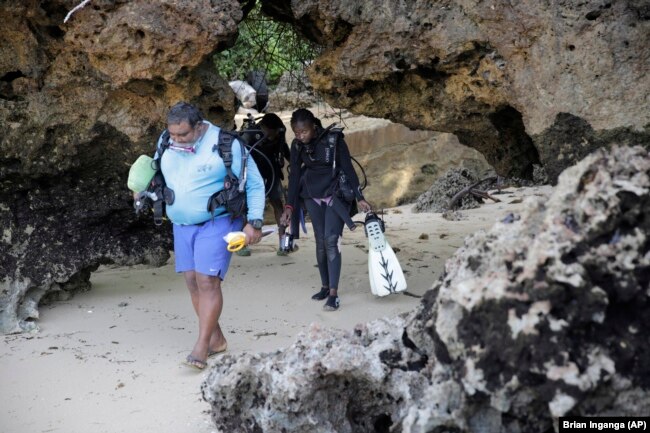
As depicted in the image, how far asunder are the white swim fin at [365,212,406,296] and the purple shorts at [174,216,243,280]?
5.16 feet

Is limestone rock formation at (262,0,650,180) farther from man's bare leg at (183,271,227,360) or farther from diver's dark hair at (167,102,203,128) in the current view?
man's bare leg at (183,271,227,360)

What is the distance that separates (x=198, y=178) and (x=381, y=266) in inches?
78.4

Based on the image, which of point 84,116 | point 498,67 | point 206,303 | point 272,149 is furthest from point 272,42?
point 206,303

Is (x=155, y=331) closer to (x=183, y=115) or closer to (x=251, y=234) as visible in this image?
(x=251, y=234)

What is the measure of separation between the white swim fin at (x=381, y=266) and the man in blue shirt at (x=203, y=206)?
1540 millimetres

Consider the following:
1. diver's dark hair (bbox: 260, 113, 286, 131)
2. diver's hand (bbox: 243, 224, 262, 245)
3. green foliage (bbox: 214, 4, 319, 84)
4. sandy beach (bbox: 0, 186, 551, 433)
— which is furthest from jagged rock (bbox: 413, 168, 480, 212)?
diver's hand (bbox: 243, 224, 262, 245)

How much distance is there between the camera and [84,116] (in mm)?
6297

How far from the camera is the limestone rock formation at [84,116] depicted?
5680mm

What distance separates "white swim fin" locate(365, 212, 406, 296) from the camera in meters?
6.46

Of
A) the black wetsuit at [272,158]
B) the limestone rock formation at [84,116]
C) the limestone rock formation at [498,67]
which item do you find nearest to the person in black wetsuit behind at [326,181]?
the limestone rock formation at [498,67]

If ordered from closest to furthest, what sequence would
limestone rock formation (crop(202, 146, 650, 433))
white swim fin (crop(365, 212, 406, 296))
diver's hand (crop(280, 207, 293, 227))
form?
limestone rock formation (crop(202, 146, 650, 433)) → white swim fin (crop(365, 212, 406, 296)) → diver's hand (crop(280, 207, 293, 227))

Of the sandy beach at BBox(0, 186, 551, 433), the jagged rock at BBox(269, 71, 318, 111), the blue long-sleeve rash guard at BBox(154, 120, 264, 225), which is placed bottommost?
the sandy beach at BBox(0, 186, 551, 433)

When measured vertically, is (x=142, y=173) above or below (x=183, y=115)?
below

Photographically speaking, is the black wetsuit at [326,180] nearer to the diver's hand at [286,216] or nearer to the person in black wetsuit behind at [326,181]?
the person in black wetsuit behind at [326,181]
